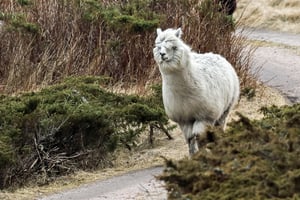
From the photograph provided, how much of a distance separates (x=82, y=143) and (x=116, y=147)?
599 millimetres

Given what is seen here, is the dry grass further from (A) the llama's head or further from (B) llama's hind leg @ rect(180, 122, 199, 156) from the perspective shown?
(A) the llama's head

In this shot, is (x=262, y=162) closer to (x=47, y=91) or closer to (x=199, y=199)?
(x=199, y=199)

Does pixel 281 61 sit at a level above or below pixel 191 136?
below

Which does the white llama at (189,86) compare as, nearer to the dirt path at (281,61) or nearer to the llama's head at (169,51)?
the llama's head at (169,51)

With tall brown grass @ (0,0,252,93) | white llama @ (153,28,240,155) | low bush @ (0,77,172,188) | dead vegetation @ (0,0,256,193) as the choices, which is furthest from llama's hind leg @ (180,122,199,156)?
tall brown grass @ (0,0,252,93)

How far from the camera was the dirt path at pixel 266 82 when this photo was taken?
10.2 m

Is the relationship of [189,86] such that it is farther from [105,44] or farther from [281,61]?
[281,61]

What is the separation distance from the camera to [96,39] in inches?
679

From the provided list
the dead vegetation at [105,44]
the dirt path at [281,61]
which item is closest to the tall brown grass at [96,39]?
the dead vegetation at [105,44]

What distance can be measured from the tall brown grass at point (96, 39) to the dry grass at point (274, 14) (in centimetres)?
1050

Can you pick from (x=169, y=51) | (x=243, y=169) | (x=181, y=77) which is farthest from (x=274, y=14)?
(x=243, y=169)

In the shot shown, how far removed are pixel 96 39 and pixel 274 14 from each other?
527 inches

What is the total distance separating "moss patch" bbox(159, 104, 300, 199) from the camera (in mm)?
5648

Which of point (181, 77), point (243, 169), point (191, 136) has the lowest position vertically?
point (191, 136)
